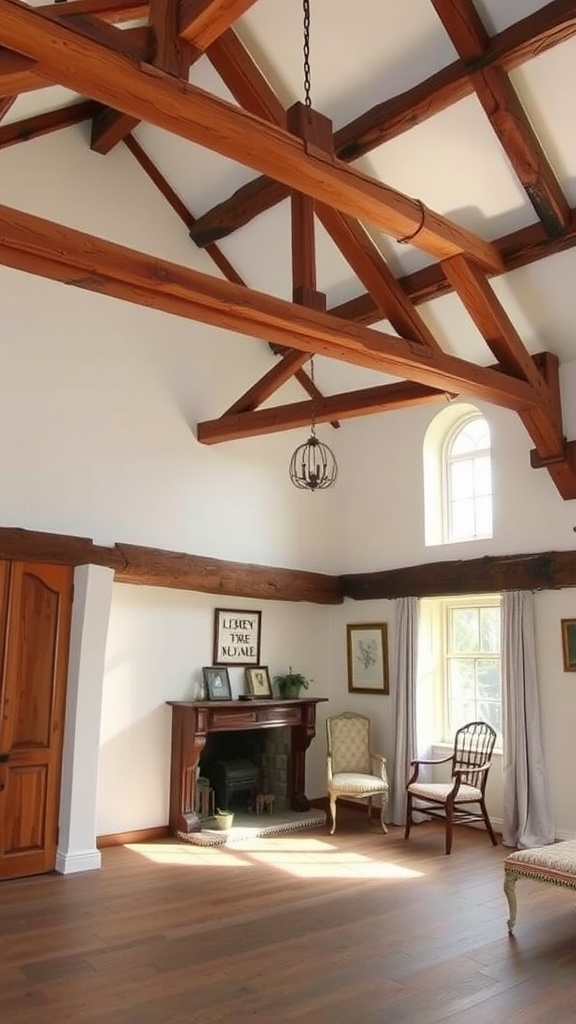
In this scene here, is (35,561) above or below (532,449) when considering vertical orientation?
below

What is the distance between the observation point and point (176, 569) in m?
6.92

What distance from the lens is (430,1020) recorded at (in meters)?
3.42

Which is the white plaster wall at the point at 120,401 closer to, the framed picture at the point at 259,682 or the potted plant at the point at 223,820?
the framed picture at the point at 259,682

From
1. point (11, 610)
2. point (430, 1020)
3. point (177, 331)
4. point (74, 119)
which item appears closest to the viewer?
point (430, 1020)

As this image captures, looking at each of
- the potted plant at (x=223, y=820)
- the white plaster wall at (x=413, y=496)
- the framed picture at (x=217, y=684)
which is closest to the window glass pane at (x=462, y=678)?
the white plaster wall at (x=413, y=496)

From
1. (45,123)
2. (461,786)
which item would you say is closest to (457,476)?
(461,786)

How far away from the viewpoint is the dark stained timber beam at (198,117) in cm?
298

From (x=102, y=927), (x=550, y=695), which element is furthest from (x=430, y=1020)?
(x=550, y=695)

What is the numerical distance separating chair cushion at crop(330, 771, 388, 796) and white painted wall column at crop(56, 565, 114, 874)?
227cm

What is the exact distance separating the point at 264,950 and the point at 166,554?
11.4 ft

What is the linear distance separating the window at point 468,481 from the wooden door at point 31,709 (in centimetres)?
391

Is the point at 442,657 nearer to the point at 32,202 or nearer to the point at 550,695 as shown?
the point at 550,695

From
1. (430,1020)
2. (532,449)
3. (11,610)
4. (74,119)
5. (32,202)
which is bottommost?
(430,1020)

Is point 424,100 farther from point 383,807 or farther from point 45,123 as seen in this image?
point 383,807
